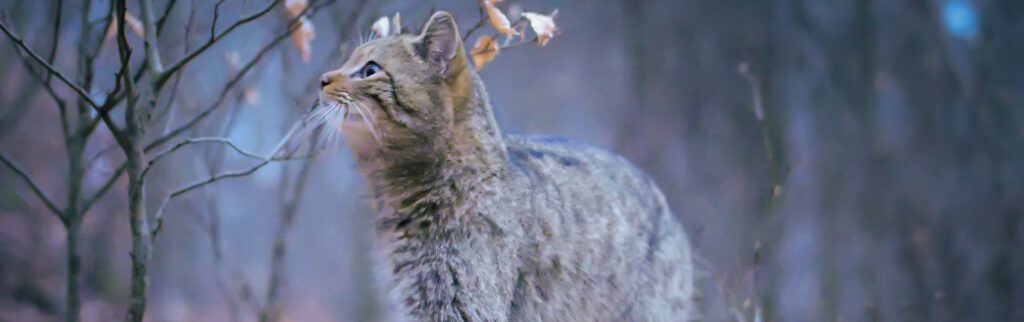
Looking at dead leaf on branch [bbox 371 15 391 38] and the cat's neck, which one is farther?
dead leaf on branch [bbox 371 15 391 38]

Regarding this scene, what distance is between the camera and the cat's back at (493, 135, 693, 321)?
348 centimetres

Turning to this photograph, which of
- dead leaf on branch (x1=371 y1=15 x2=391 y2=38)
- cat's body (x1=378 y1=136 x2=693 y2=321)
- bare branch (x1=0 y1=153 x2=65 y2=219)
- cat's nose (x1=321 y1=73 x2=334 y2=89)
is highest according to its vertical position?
dead leaf on branch (x1=371 y1=15 x2=391 y2=38)

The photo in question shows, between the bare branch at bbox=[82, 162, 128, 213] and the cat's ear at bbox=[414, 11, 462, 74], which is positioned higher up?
the cat's ear at bbox=[414, 11, 462, 74]

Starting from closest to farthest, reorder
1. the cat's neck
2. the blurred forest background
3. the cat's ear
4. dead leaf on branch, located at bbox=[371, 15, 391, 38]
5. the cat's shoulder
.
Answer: the cat's ear
the cat's neck
dead leaf on branch, located at bbox=[371, 15, 391, 38]
the cat's shoulder
the blurred forest background

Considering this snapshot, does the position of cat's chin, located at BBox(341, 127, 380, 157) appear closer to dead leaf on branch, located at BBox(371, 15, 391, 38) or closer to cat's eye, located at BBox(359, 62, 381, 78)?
cat's eye, located at BBox(359, 62, 381, 78)

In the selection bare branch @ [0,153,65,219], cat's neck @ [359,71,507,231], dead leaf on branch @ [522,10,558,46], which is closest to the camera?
bare branch @ [0,153,65,219]

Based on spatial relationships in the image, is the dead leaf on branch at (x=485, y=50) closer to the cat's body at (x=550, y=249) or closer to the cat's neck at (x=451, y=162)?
the cat's neck at (x=451, y=162)

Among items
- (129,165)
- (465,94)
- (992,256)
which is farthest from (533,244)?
(992,256)

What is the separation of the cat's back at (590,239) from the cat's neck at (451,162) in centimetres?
12

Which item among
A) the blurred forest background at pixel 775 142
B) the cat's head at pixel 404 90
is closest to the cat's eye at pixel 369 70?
the cat's head at pixel 404 90

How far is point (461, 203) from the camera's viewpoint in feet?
11.2

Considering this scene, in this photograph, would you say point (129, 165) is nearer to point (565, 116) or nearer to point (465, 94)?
point (465, 94)

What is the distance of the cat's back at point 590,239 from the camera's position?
3.48 meters

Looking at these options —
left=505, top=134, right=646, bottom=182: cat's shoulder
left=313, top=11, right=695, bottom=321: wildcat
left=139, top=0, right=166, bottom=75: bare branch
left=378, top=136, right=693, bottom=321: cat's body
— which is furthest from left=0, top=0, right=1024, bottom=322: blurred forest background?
left=139, top=0, right=166, bottom=75: bare branch
